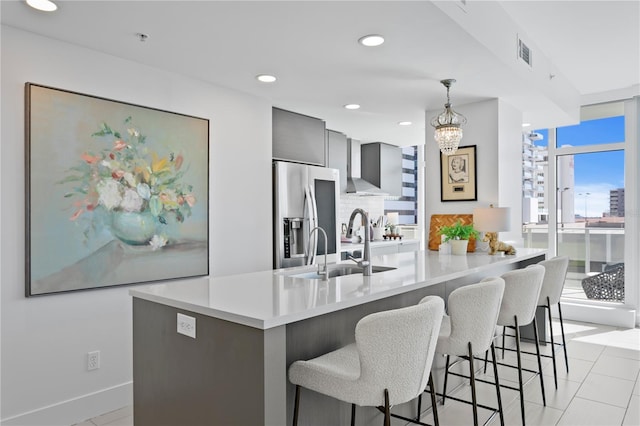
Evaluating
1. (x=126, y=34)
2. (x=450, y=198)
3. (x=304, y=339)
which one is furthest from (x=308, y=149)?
(x=304, y=339)

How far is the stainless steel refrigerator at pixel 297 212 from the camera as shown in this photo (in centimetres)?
445

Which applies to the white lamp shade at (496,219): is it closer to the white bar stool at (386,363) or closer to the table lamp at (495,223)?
the table lamp at (495,223)

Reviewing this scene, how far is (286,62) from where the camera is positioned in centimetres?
332

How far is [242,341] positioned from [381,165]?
17.2ft

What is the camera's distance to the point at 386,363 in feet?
5.51

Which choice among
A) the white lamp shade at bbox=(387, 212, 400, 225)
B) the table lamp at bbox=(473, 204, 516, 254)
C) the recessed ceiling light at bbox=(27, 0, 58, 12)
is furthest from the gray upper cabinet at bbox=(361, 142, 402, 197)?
the recessed ceiling light at bbox=(27, 0, 58, 12)

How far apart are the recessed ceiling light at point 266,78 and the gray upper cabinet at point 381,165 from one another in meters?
3.17

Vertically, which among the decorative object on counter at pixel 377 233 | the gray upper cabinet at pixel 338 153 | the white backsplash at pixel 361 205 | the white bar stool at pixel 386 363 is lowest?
the white bar stool at pixel 386 363

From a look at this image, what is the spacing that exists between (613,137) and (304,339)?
17.3 ft

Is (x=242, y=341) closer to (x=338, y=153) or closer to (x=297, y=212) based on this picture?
Result: (x=297, y=212)

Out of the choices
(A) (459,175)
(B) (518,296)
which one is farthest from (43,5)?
(A) (459,175)

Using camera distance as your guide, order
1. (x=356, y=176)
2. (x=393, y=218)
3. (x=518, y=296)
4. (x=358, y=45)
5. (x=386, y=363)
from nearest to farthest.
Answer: (x=386, y=363) < (x=518, y=296) < (x=358, y=45) < (x=356, y=176) < (x=393, y=218)

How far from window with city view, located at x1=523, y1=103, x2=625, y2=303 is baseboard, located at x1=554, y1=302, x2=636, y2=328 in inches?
10.7

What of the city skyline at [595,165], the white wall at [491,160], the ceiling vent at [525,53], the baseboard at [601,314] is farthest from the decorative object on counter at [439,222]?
the city skyline at [595,165]
